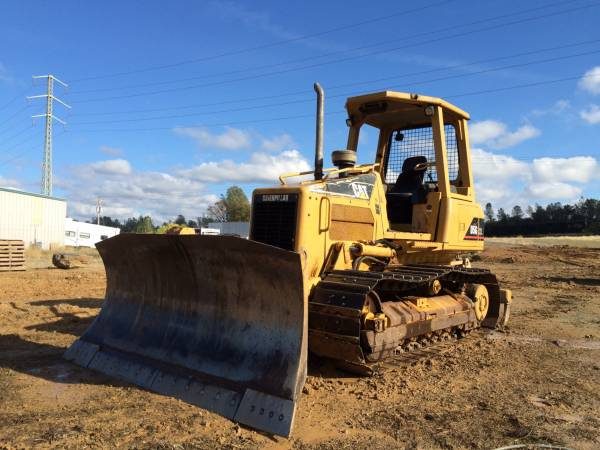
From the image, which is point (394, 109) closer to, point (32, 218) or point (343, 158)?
point (343, 158)

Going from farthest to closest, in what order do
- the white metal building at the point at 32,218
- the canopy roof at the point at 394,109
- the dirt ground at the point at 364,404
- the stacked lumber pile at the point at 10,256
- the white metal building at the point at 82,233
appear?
the white metal building at the point at 82,233 → the white metal building at the point at 32,218 → the stacked lumber pile at the point at 10,256 → the canopy roof at the point at 394,109 → the dirt ground at the point at 364,404

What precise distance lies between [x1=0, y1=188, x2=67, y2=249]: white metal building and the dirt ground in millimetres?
28377

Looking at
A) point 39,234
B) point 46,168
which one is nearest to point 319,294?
point 39,234

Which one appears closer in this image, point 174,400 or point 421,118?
point 174,400

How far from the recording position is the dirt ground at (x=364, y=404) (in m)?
4.09

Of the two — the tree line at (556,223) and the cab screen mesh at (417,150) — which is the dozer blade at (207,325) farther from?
the tree line at (556,223)

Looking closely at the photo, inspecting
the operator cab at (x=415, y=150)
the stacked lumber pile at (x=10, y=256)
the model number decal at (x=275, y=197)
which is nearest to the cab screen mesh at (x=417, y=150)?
the operator cab at (x=415, y=150)

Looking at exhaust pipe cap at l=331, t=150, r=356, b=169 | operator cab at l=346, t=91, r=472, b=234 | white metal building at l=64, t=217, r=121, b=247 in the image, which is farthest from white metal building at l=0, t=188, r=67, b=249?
exhaust pipe cap at l=331, t=150, r=356, b=169

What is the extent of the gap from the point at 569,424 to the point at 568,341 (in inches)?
162

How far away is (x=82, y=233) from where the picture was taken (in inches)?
2709

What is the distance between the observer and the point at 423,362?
6492 mm

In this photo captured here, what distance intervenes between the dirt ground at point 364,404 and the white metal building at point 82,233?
59297 mm

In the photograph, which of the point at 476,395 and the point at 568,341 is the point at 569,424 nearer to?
the point at 476,395

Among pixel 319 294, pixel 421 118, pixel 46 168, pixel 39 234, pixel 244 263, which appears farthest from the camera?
pixel 46 168
